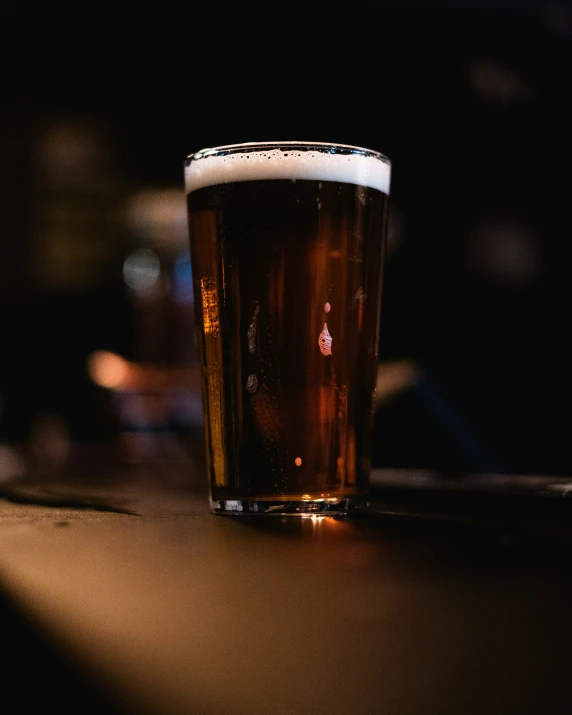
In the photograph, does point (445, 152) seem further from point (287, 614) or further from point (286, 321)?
point (287, 614)

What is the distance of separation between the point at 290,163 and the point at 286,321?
0.36 feet

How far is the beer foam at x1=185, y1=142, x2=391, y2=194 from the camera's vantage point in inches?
22.0

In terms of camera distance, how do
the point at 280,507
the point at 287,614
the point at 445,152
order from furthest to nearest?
the point at 445,152, the point at 280,507, the point at 287,614

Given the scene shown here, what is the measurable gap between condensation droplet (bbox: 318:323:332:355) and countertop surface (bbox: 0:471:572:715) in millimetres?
123

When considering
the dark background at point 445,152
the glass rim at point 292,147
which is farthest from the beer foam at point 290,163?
the dark background at point 445,152

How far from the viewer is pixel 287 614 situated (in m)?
0.28

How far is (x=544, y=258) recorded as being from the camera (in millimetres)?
1873

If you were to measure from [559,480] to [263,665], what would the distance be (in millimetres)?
532

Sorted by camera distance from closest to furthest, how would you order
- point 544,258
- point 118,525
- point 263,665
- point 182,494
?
point 263,665 → point 118,525 → point 182,494 → point 544,258

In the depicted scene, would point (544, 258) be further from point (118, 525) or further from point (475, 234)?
point (118, 525)

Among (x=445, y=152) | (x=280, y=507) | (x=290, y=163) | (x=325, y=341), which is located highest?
(x=445, y=152)

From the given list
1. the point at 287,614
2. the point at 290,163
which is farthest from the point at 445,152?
the point at 287,614

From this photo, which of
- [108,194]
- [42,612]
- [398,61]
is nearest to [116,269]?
[108,194]

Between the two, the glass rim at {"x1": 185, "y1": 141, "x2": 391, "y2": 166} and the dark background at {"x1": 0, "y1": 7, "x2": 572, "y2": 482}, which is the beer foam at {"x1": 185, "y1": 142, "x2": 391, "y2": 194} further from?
the dark background at {"x1": 0, "y1": 7, "x2": 572, "y2": 482}
